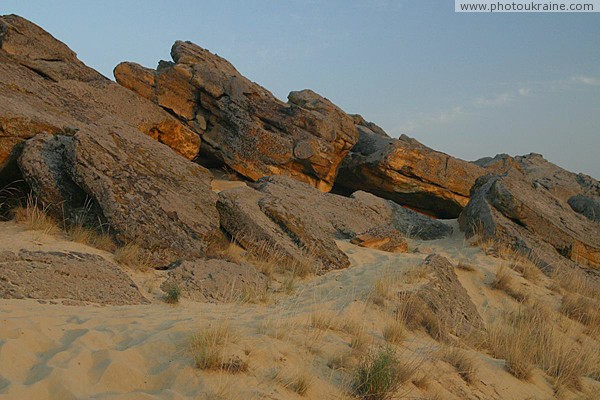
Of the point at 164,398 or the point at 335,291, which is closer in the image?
the point at 164,398

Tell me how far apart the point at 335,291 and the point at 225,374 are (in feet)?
13.0

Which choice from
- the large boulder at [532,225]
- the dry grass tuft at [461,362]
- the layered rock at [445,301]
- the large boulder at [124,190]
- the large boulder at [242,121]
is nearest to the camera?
the dry grass tuft at [461,362]

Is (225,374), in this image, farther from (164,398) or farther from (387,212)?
(387,212)

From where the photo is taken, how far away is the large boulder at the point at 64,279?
5.43m

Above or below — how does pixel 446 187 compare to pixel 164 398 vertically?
above

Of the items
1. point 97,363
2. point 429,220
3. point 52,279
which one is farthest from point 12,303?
point 429,220

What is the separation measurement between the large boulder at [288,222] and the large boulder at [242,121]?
3.16 metres

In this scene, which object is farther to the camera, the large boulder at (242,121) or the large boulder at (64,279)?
the large boulder at (242,121)


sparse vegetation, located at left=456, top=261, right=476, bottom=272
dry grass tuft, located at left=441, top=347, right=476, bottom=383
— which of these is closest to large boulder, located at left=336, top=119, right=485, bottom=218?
sparse vegetation, located at left=456, top=261, right=476, bottom=272

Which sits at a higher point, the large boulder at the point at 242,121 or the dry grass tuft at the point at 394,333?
the large boulder at the point at 242,121

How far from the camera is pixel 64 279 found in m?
5.76

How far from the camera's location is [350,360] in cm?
453

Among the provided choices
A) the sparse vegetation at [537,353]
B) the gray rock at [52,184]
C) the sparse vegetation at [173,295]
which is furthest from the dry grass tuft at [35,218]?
the sparse vegetation at [537,353]

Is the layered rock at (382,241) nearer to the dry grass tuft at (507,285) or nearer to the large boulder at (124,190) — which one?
the dry grass tuft at (507,285)
